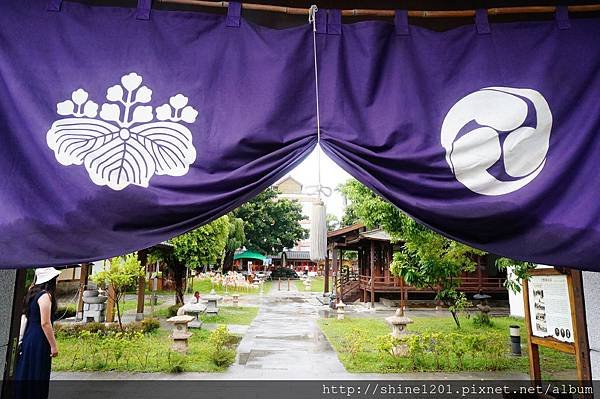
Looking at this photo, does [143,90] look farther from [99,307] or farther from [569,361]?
[99,307]

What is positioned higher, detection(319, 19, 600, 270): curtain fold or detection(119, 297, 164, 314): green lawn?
detection(319, 19, 600, 270): curtain fold

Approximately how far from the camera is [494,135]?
200 cm

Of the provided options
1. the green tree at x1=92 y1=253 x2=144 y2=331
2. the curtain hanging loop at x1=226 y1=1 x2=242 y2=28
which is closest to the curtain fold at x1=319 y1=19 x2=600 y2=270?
the curtain hanging loop at x1=226 y1=1 x2=242 y2=28

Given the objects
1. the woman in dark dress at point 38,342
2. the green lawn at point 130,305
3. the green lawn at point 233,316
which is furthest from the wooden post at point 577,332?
the green lawn at point 130,305

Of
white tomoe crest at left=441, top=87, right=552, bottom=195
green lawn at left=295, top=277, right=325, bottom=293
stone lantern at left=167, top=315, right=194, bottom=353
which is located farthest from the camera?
green lawn at left=295, top=277, right=325, bottom=293

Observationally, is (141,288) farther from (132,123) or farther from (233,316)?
(132,123)

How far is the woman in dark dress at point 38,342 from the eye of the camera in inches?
132

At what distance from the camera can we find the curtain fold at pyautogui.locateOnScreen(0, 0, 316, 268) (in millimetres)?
1855

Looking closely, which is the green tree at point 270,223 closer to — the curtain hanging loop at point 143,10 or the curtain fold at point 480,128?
the curtain hanging loop at point 143,10

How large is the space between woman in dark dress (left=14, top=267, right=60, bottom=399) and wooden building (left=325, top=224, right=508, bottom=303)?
14.2 m

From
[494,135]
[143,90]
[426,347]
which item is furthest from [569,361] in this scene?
[143,90]

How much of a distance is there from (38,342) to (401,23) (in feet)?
13.4

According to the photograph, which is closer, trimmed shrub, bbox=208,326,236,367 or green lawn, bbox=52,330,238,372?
green lawn, bbox=52,330,238,372

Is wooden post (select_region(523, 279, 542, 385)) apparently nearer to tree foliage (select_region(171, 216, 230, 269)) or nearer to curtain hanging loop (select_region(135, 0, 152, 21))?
curtain hanging loop (select_region(135, 0, 152, 21))
